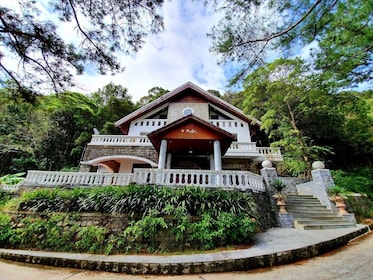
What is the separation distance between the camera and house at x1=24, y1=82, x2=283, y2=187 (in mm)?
Result: 6930

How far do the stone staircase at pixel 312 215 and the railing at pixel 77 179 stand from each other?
23.0ft

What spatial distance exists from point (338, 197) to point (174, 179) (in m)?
6.85

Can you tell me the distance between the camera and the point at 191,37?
3982 millimetres

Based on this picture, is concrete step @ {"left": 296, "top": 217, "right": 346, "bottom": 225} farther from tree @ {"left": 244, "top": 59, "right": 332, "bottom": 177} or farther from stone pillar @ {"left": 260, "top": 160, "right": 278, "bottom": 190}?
tree @ {"left": 244, "top": 59, "right": 332, "bottom": 177}

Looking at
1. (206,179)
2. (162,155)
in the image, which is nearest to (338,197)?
(206,179)

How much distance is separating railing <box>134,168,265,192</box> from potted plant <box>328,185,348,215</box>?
3.10 meters

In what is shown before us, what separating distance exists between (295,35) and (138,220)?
6.60m

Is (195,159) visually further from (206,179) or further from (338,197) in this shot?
(338,197)

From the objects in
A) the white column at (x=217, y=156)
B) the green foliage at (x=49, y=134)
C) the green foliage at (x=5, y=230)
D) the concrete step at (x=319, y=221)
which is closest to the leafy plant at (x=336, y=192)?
the concrete step at (x=319, y=221)

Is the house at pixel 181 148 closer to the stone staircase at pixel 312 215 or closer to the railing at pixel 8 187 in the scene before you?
the stone staircase at pixel 312 215

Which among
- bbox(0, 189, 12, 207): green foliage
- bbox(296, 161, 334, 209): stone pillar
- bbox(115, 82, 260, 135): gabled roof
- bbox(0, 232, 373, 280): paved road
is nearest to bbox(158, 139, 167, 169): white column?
bbox(115, 82, 260, 135): gabled roof

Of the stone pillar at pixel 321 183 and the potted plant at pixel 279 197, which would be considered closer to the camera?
the potted plant at pixel 279 197

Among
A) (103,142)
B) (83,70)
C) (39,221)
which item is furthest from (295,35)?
(103,142)

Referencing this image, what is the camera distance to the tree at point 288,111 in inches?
399
